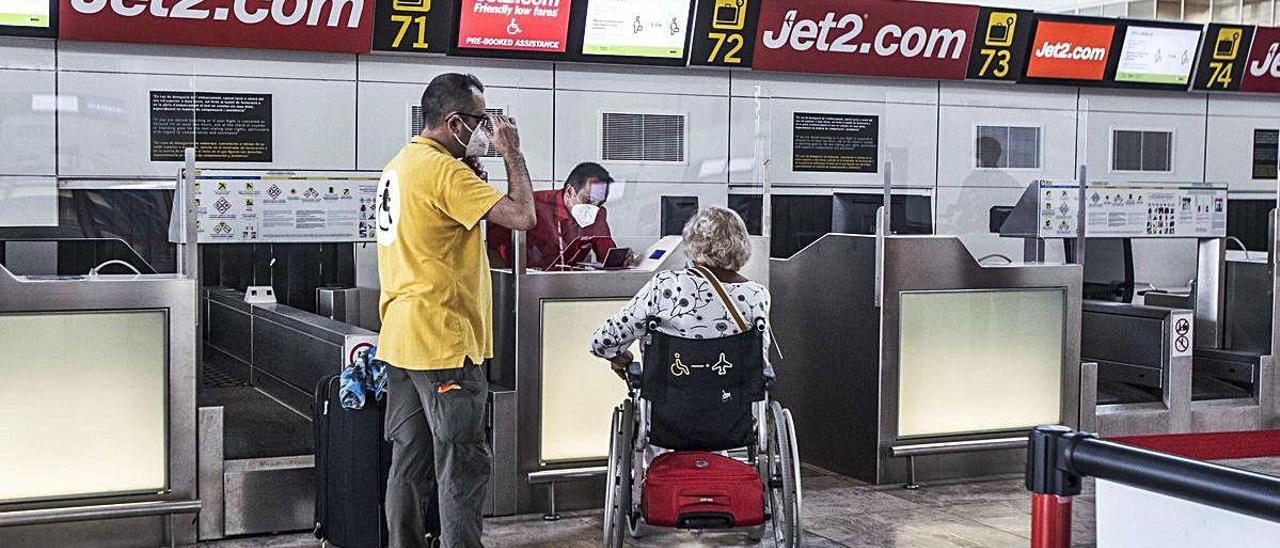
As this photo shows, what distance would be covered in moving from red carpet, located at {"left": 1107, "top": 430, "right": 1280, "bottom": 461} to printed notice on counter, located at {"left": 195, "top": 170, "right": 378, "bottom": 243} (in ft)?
11.7

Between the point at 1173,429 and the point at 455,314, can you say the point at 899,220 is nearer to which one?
the point at 1173,429

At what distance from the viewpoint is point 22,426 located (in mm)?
4312

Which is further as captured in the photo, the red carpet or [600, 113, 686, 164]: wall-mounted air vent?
[600, 113, 686, 164]: wall-mounted air vent

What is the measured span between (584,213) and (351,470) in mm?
1752

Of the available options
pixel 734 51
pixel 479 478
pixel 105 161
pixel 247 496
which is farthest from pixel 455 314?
pixel 734 51

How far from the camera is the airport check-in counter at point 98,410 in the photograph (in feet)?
14.1

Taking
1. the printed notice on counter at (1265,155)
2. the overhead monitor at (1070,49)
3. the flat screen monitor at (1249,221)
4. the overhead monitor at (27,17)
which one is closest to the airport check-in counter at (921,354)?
the overhead monitor at (27,17)

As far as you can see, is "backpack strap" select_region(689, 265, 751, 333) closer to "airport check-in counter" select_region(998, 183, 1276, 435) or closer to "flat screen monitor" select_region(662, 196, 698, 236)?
"flat screen monitor" select_region(662, 196, 698, 236)

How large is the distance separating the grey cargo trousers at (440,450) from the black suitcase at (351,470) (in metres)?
0.48

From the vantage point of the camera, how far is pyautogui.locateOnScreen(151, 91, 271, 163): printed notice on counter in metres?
6.99

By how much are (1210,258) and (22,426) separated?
5.34 metres

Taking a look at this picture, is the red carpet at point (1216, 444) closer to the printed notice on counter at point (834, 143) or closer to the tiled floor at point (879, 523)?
the tiled floor at point (879, 523)

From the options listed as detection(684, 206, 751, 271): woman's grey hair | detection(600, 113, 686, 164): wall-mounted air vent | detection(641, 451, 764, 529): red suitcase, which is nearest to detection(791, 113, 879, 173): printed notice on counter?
detection(600, 113, 686, 164): wall-mounted air vent

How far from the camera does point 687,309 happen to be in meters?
3.93
